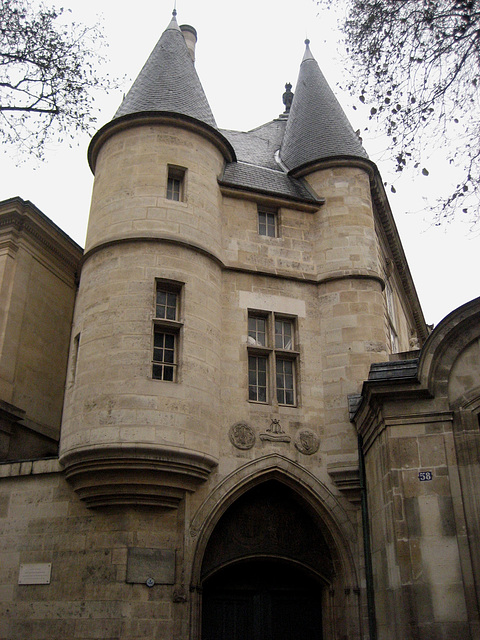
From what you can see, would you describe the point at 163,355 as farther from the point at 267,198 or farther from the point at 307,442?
the point at 267,198

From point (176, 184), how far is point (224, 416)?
482 cm

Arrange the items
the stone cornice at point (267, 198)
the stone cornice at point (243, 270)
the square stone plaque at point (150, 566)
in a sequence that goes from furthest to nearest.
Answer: the stone cornice at point (267, 198), the stone cornice at point (243, 270), the square stone plaque at point (150, 566)

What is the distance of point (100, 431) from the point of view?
36.6ft

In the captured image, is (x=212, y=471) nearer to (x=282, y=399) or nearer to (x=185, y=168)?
(x=282, y=399)

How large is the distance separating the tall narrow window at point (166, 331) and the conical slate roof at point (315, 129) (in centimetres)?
508

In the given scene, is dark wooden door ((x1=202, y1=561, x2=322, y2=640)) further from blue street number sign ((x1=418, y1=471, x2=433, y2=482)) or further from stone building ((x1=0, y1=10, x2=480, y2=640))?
blue street number sign ((x1=418, y1=471, x2=433, y2=482))

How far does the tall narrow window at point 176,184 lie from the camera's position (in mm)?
13570

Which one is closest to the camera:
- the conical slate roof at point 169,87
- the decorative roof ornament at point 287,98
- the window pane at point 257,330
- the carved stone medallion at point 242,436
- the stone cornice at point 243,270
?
the carved stone medallion at point 242,436

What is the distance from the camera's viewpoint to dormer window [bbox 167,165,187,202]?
534 inches

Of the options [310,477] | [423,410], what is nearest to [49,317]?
[310,477]

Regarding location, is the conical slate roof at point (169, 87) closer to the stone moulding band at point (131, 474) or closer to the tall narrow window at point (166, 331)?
the tall narrow window at point (166, 331)

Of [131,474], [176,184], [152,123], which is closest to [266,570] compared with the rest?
[131,474]

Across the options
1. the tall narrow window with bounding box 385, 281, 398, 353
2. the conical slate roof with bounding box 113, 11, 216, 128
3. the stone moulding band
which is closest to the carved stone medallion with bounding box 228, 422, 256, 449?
the stone moulding band

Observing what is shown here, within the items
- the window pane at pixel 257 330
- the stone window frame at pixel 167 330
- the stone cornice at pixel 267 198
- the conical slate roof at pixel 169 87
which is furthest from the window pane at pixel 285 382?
the conical slate roof at pixel 169 87
